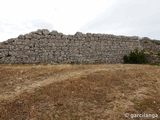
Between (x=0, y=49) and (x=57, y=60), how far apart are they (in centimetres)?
378

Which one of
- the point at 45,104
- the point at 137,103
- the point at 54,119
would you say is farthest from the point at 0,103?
the point at 137,103

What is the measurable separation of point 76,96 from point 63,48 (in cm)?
692

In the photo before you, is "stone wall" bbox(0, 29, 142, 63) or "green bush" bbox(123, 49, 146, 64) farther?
"green bush" bbox(123, 49, 146, 64)

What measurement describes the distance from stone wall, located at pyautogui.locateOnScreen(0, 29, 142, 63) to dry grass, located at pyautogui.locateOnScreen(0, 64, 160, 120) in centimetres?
265

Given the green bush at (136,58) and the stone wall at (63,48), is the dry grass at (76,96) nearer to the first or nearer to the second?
the stone wall at (63,48)

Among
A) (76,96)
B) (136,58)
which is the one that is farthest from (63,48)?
(76,96)

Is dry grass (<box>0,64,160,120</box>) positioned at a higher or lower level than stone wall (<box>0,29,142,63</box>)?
lower

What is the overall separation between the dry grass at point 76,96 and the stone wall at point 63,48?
265 cm

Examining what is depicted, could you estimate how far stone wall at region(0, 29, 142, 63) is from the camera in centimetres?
1080

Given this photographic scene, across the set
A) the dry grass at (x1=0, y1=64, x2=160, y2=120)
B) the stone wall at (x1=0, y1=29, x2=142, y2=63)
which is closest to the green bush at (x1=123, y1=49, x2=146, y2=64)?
the stone wall at (x1=0, y1=29, x2=142, y2=63)

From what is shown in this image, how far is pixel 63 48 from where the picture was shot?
489 inches

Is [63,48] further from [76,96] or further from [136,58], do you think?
[76,96]

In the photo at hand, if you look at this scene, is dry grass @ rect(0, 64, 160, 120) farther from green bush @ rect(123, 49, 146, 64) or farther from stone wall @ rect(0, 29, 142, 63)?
green bush @ rect(123, 49, 146, 64)

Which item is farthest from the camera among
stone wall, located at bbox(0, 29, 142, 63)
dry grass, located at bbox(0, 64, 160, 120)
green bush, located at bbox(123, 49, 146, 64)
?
green bush, located at bbox(123, 49, 146, 64)
